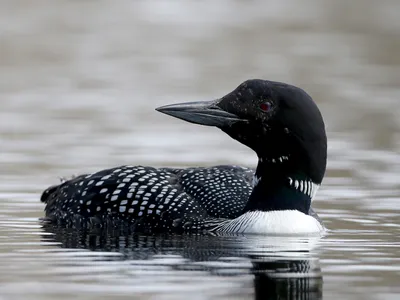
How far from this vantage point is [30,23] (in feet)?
81.7

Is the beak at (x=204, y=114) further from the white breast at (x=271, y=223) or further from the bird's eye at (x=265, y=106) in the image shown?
the white breast at (x=271, y=223)

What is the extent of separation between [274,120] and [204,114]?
1.51 feet

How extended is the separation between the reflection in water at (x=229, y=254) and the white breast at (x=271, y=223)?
8 centimetres

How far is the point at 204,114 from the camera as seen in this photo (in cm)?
923

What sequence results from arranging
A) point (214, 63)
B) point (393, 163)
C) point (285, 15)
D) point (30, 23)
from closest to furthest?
1. point (393, 163)
2. point (214, 63)
3. point (30, 23)
4. point (285, 15)

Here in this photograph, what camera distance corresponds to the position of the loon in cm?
908

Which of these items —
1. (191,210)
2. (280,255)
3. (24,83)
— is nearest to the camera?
(280,255)

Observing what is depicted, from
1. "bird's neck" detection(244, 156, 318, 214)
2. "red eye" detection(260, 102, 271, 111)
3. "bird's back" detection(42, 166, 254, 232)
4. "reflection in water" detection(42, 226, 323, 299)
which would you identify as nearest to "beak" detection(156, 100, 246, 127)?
"red eye" detection(260, 102, 271, 111)

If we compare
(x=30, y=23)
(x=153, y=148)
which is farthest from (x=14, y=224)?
(x=30, y=23)

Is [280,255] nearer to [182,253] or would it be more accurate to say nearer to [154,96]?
[182,253]

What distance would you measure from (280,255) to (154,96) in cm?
830

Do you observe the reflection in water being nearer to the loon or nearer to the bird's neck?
the loon

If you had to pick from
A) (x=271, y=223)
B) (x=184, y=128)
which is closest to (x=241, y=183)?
(x=271, y=223)

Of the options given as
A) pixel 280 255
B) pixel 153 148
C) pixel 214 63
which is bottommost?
pixel 280 255
